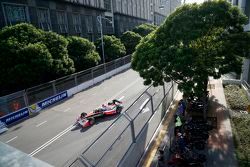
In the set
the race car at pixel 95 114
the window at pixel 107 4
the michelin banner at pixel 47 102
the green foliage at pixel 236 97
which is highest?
the window at pixel 107 4

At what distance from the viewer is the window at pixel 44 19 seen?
1316 inches

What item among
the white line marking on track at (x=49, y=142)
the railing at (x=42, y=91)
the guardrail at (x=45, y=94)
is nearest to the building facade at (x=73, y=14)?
the railing at (x=42, y=91)

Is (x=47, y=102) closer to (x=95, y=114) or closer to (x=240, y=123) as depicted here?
(x=95, y=114)

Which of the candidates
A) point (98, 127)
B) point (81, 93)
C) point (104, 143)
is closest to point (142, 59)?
point (98, 127)

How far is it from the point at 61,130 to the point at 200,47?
12.0 m

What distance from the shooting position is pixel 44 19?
3434cm

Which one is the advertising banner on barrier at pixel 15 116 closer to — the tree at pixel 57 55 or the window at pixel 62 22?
the tree at pixel 57 55

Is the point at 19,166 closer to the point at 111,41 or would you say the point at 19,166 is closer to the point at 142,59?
the point at 142,59

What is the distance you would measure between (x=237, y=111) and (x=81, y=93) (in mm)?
17825

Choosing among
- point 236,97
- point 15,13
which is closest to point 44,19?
point 15,13

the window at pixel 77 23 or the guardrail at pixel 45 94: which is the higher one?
the window at pixel 77 23

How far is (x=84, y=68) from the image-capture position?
32.2 meters

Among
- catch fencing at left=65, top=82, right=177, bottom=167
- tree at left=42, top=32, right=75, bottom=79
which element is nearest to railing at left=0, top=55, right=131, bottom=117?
tree at left=42, top=32, right=75, bottom=79

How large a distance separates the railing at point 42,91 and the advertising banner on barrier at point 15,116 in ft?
1.50
